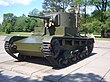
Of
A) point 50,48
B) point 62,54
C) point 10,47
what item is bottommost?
point 62,54

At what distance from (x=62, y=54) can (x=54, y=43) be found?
1298 millimetres

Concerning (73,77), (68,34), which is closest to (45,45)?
Answer: (73,77)

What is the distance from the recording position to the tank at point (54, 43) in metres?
8.29

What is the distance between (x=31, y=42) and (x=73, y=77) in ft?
8.36

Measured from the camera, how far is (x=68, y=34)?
995 centimetres

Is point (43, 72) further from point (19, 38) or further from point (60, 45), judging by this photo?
point (19, 38)

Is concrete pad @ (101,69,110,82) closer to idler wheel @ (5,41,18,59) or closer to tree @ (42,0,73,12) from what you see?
idler wheel @ (5,41,18,59)

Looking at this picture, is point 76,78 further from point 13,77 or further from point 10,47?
point 10,47

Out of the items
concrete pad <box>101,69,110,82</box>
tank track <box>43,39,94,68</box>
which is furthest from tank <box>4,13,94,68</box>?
concrete pad <box>101,69,110,82</box>

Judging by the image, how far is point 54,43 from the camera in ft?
27.2

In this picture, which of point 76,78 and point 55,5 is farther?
point 55,5

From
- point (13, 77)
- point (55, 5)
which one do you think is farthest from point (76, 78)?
point (55, 5)

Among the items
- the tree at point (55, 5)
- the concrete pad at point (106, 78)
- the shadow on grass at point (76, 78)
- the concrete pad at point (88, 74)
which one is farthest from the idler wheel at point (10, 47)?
the tree at point (55, 5)

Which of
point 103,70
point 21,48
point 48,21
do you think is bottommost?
point 103,70
